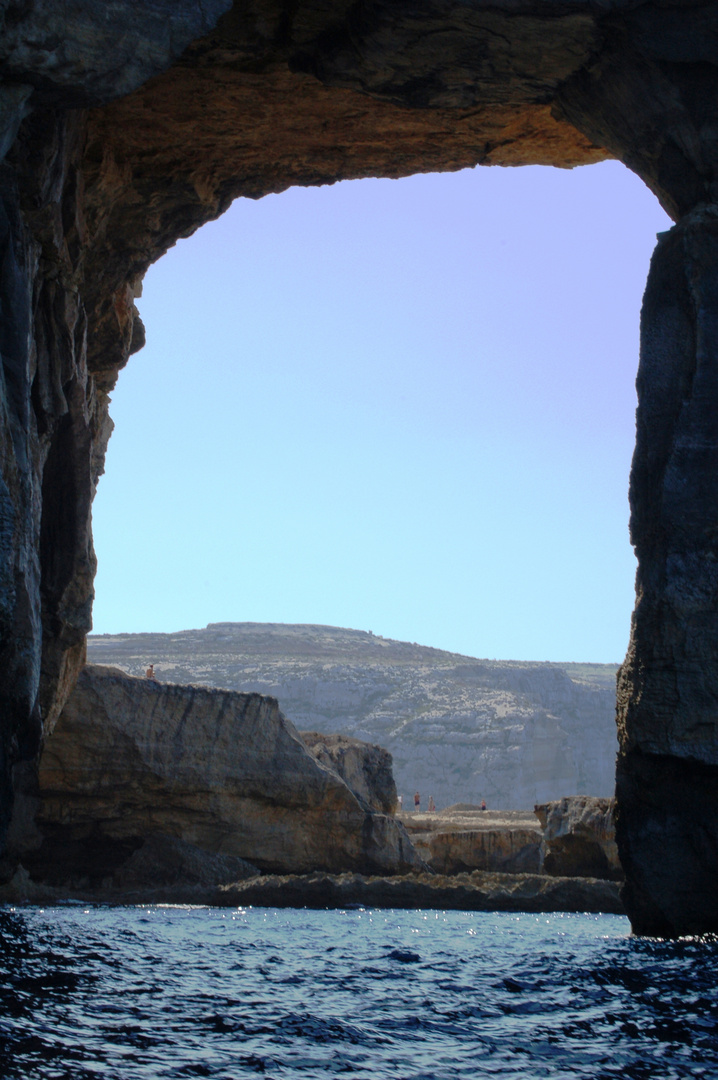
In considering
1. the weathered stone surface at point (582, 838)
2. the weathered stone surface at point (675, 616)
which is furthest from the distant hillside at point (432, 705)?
the weathered stone surface at point (675, 616)

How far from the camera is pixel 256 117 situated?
21.8 meters

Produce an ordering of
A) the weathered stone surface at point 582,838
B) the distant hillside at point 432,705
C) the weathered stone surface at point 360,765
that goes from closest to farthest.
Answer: the weathered stone surface at point 582,838 < the weathered stone surface at point 360,765 < the distant hillside at point 432,705

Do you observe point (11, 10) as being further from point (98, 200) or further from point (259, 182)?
point (259, 182)

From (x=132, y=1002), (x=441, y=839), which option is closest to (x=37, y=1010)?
(x=132, y=1002)

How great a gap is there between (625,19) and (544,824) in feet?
82.5

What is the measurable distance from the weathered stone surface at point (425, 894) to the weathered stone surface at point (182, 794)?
9.06 ft

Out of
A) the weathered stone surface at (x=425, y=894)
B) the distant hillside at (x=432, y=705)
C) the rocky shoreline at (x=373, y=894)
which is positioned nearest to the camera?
the rocky shoreline at (x=373, y=894)

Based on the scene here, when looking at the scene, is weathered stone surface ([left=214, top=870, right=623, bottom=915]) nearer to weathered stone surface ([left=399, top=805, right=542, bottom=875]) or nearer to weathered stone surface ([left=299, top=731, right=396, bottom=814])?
weathered stone surface ([left=299, top=731, right=396, bottom=814])

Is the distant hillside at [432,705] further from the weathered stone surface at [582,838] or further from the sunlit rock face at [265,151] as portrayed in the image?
the sunlit rock face at [265,151]

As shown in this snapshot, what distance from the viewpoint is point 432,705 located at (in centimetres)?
11650

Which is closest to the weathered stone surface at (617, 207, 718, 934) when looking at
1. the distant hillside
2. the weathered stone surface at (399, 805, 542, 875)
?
the weathered stone surface at (399, 805, 542, 875)

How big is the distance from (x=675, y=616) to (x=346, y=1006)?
8.89 meters

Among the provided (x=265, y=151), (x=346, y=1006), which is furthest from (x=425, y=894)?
(x=265, y=151)

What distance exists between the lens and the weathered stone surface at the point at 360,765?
3803cm
